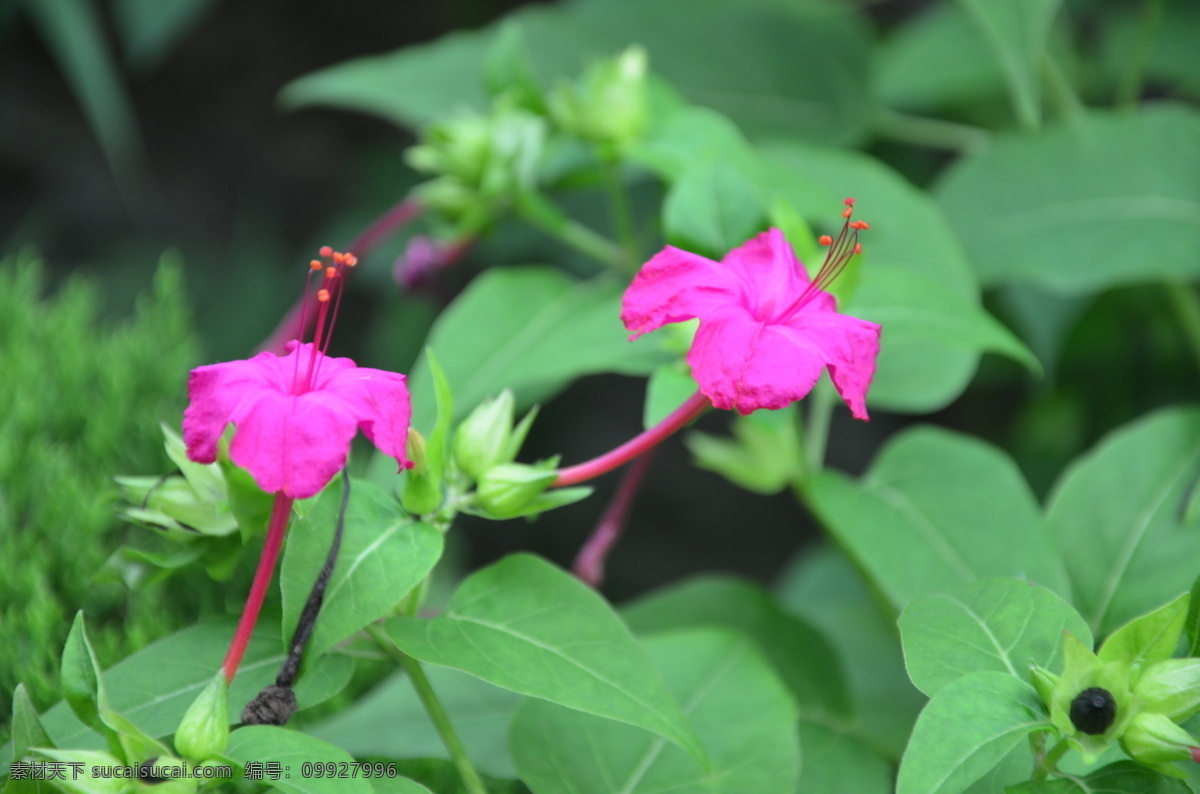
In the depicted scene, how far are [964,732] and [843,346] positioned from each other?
0.18 m

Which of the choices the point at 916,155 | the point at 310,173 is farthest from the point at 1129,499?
the point at 310,173

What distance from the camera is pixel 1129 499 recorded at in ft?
2.36

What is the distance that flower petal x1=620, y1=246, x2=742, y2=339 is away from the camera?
0.48 metres

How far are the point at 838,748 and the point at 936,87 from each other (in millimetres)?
771

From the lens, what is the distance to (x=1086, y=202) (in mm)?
861

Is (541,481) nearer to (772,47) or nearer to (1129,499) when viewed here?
(1129,499)

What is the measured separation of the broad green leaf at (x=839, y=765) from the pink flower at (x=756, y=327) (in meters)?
0.31

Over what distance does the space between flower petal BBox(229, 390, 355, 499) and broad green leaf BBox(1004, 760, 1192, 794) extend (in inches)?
13.4

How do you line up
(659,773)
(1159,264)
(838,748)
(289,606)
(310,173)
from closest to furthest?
(289,606) → (659,773) → (838,748) → (1159,264) → (310,173)

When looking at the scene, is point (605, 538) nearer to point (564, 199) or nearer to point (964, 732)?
point (964, 732)

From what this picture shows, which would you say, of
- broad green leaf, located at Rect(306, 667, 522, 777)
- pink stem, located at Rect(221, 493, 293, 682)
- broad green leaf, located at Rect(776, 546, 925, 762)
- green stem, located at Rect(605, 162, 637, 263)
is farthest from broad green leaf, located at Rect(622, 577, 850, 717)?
pink stem, located at Rect(221, 493, 293, 682)

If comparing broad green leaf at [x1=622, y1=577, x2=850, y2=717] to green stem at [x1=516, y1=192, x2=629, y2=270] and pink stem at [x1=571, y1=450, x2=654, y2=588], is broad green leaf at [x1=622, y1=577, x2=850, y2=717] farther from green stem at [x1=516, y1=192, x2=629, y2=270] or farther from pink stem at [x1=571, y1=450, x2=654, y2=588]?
green stem at [x1=516, y1=192, x2=629, y2=270]

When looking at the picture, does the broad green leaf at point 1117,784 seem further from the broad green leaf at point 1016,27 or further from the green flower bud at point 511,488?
the broad green leaf at point 1016,27

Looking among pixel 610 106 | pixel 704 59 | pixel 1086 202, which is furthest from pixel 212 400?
pixel 704 59
